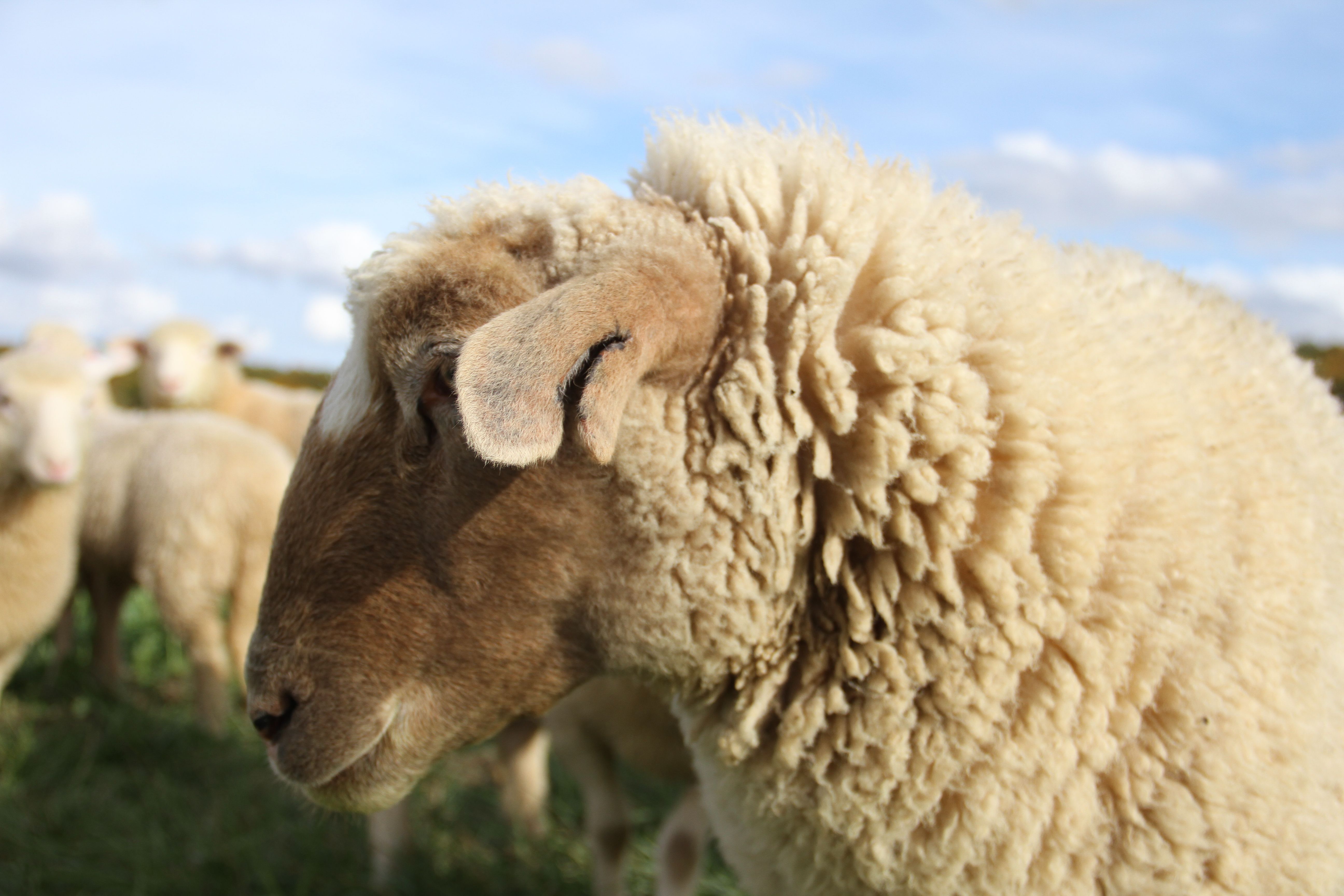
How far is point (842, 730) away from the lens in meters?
1.45

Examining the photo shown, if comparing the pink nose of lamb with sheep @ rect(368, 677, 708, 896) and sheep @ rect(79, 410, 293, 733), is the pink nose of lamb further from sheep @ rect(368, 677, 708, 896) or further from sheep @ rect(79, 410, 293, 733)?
sheep @ rect(368, 677, 708, 896)

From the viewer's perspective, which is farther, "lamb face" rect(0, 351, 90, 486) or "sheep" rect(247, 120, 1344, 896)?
"lamb face" rect(0, 351, 90, 486)

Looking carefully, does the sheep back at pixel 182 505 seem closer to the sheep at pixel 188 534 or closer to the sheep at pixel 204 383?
the sheep at pixel 188 534

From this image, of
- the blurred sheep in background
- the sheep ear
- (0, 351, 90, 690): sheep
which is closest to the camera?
the sheep ear

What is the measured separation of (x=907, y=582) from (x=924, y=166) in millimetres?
725

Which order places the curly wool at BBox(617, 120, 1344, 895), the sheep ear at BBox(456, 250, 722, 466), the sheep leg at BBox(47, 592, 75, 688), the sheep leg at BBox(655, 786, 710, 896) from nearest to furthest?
the sheep ear at BBox(456, 250, 722, 466) → the curly wool at BBox(617, 120, 1344, 895) → the sheep leg at BBox(655, 786, 710, 896) → the sheep leg at BBox(47, 592, 75, 688)

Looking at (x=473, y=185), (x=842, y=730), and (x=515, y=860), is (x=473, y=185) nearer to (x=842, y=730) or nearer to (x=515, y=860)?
(x=842, y=730)

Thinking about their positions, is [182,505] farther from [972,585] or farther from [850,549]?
[972,585]

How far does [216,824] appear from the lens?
148 inches

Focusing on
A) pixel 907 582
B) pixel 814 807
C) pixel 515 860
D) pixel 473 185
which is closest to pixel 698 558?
pixel 907 582

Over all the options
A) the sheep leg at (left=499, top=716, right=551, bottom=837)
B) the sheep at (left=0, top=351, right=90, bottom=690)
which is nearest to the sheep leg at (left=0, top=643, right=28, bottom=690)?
the sheep at (left=0, top=351, right=90, bottom=690)

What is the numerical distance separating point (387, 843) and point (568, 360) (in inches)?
115

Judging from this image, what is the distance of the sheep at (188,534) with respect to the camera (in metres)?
5.23

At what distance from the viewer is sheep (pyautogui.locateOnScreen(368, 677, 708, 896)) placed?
270 cm
